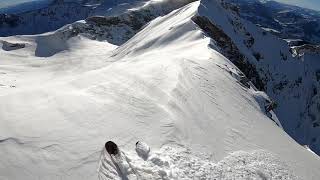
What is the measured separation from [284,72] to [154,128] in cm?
6592

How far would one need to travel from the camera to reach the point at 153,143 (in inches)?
502

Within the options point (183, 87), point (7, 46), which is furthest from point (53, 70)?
point (183, 87)

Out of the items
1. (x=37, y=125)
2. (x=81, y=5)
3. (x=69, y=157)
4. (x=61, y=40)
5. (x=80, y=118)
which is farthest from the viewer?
(x=81, y=5)

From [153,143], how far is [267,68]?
58.8 metres

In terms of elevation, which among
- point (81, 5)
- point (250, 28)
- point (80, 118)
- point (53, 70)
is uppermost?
point (80, 118)

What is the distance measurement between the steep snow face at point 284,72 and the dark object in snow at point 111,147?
126 ft

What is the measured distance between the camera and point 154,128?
45.3 ft

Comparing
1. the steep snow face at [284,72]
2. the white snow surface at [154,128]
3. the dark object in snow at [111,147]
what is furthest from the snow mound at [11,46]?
the dark object in snow at [111,147]

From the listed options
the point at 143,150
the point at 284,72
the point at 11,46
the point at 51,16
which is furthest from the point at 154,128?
the point at 51,16

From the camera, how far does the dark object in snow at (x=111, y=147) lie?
38.4 feet

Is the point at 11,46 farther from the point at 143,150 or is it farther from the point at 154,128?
the point at 143,150

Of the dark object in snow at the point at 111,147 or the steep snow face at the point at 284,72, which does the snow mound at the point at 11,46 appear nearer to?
the steep snow face at the point at 284,72

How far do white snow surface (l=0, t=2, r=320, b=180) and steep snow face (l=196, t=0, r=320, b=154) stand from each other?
29958 mm

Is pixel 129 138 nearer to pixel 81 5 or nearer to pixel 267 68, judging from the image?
pixel 267 68
